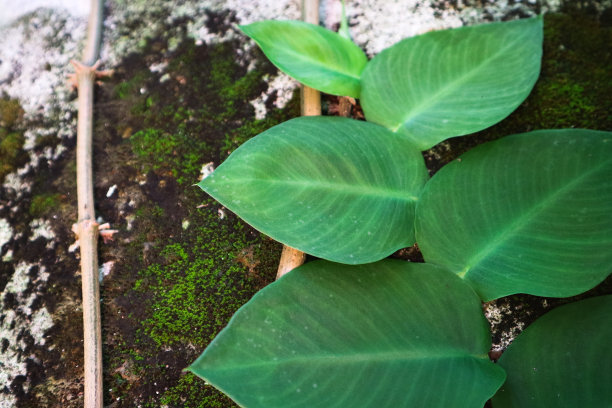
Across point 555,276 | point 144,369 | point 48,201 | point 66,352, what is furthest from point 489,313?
point 48,201

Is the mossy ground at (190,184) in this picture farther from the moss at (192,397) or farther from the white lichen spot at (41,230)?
the white lichen spot at (41,230)

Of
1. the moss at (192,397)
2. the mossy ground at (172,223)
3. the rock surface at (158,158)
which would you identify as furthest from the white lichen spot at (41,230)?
the moss at (192,397)

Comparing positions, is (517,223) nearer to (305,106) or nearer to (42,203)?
(305,106)

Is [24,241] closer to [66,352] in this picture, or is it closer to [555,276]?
[66,352]

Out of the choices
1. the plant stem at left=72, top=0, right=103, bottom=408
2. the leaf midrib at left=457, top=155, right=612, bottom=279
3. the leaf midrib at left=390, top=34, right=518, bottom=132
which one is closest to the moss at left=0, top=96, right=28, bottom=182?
the plant stem at left=72, top=0, right=103, bottom=408

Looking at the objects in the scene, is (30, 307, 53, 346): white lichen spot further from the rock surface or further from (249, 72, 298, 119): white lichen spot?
(249, 72, 298, 119): white lichen spot
